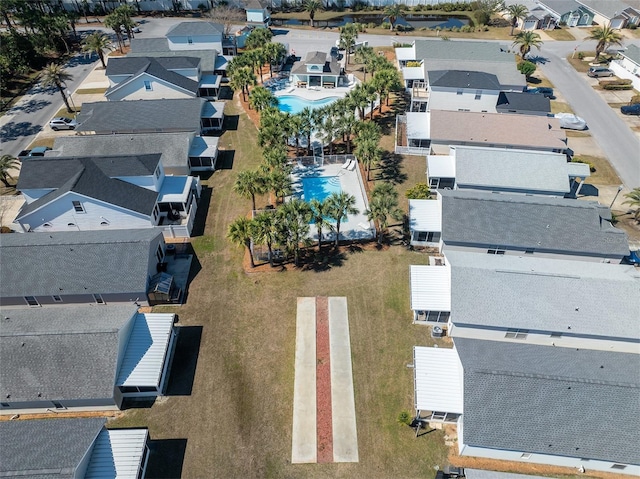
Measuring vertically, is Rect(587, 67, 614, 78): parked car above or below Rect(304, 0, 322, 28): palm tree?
below

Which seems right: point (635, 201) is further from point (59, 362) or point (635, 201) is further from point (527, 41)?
point (59, 362)

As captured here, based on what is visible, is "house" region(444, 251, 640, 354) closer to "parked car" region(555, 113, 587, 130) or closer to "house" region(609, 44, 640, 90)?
"parked car" region(555, 113, 587, 130)

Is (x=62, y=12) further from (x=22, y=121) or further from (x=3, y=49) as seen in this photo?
(x=22, y=121)

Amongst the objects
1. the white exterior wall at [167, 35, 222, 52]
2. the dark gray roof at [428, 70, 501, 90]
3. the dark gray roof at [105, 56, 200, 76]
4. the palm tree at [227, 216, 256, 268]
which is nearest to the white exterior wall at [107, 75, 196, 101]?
the dark gray roof at [105, 56, 200, 76]

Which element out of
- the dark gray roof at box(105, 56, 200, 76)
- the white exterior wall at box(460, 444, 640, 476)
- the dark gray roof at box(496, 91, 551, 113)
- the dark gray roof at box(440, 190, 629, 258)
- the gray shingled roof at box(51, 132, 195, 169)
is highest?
the dark gray roof at box(105, 56, 200, 76)

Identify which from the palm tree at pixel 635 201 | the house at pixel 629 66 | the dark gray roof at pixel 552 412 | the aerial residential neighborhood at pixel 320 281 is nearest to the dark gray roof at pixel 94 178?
the aerial residential neighborhood at pixel 320 281

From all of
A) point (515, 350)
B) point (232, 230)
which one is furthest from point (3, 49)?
point (515, 350)

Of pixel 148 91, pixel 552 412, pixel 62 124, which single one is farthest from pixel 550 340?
pixel 62 124
